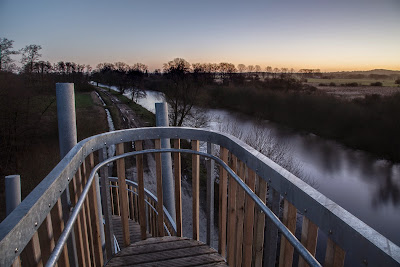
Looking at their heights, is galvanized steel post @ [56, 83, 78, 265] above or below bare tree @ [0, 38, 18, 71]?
below

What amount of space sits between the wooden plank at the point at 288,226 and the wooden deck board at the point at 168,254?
3.14 feet

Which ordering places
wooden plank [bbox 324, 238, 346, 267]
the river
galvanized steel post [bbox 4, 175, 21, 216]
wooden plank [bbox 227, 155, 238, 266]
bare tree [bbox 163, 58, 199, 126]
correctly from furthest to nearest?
1. bare tree [bbox 163, 58, 199, 126]
2. the river
3. galvanized steel post [bbox 4, 175, 21, 216]
4. wooden plank [bbox 227, 155, 238, 266]
5. wooden plank [bbox 324, 238, 346, 267]

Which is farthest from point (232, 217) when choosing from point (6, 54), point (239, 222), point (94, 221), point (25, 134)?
point (6, 54)

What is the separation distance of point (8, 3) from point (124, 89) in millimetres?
34623

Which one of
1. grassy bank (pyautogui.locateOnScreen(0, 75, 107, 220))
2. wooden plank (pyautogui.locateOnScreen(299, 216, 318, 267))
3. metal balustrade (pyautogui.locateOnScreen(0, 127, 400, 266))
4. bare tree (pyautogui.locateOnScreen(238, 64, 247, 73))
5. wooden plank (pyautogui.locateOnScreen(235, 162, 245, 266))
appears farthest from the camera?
bare tree (pyautogui.locateOnScreen(238, 64, 247, 73))

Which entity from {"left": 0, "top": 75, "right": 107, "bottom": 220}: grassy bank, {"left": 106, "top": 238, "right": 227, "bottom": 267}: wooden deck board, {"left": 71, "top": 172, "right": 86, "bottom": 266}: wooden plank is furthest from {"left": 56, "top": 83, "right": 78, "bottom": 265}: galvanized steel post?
{"left": 0, "top": 75, "right": 107, "bottom": 220}: grassy bank

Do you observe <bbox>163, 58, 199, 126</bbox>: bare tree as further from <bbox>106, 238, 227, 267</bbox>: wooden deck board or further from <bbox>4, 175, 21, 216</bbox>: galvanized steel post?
<bbox>106, 238, 227, 267</bbox>: wooden deck board

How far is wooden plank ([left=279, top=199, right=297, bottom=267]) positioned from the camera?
119 cm

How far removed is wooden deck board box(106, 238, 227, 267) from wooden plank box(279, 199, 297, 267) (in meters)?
0.96

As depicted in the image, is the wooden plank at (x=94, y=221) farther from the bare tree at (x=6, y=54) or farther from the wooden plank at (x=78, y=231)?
the bare tree at (x=6, y=54)

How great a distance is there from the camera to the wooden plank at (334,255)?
0.89 m

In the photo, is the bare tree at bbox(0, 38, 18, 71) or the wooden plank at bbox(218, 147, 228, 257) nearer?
the wooden plank at bbox(218, 147, 228, 257)

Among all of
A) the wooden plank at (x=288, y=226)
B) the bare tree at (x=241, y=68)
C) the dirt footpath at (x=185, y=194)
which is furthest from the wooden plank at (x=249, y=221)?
the bare tree at (x=241, y=68)

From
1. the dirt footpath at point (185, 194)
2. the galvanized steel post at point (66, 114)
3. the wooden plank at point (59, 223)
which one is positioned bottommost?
the dirt footpath at point (185, 194)
